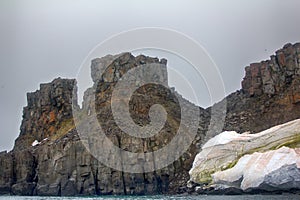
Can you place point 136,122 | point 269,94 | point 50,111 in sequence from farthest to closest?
point 50,111, point 269,94, point 136,122

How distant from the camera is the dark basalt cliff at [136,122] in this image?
423ft

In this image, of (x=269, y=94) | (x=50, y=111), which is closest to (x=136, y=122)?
(x=269, y=94)

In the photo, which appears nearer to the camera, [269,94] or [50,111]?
[269,94]

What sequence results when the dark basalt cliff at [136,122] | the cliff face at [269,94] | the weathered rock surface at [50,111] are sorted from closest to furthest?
the dark basalt cliff at [136,122] < the cliff face at [269,94] < the weathered rock surface at [50,111]

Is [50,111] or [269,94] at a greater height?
[50,111]

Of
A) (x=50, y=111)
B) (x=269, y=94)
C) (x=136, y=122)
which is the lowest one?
(x=136, y=122)

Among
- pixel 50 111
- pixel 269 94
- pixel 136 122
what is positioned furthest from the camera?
Answer: pixel 50 111

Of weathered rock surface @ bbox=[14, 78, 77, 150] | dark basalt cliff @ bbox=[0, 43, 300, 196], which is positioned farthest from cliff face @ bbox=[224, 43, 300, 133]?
weathered rock surface @ bbox=[14, 78, 77, 150]

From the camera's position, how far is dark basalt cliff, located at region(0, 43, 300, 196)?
12900 centimetres

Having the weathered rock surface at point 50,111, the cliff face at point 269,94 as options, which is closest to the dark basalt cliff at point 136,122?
the cliff face at point 269,94

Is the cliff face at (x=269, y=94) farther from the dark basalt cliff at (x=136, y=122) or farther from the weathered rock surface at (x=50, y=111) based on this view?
the weathered rock surface at (x=50, y=111)

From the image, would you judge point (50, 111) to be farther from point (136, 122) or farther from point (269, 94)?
point (269, 94)

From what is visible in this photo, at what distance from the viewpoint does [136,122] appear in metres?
142

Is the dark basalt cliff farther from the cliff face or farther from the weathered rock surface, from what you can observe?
the weathered rock surface
